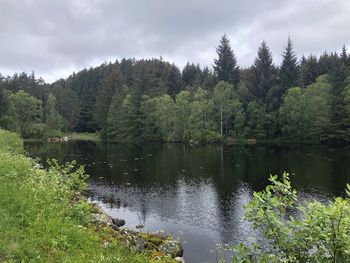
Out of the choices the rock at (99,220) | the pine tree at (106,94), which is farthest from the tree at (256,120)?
the rock at (99,220)

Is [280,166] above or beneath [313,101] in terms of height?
beneath

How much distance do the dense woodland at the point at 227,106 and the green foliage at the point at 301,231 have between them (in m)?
67.2

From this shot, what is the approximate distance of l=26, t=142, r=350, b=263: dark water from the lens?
21250 mm

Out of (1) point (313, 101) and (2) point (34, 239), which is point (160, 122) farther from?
(2) point (34, 239)

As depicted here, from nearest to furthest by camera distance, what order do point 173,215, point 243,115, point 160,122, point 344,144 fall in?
point 173,215
point 344,144
point 243,115
point 160,122

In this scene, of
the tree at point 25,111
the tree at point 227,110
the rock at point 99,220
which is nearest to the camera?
the rock at point 99,220

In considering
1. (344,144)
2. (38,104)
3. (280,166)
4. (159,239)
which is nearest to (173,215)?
(159,239)

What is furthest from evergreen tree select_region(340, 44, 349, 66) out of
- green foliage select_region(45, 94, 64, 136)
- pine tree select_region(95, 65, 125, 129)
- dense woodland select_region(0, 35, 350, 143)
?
green foliage select_region(45, 94, 64, 136)

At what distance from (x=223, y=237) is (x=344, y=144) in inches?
2307

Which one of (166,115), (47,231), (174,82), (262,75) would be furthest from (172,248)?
(174,82)

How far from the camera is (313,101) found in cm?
7250

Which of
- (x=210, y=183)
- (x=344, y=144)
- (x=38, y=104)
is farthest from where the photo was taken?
(x=38, y=104)

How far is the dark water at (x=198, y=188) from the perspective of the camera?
2125 cm

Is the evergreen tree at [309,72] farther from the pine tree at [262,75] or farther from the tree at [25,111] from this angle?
the tree at [25,111]
